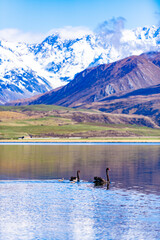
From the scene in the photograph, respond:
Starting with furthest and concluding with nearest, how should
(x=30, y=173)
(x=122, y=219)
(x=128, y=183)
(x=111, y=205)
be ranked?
(x=30, y=173)
(x=128, y=183)
(x=111, y=205)
(x=122, y=219)

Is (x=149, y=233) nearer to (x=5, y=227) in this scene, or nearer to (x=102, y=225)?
(x=102, y=225)

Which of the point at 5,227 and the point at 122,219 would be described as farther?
the point at 122,219

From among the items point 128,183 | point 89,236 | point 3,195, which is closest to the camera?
point 89,236

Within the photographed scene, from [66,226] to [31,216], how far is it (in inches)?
202

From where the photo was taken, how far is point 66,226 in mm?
40906

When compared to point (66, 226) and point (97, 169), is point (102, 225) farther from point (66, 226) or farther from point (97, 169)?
point (97, 169)

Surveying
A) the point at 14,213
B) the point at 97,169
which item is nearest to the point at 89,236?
the point at 14,213

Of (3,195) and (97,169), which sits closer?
(3,195)

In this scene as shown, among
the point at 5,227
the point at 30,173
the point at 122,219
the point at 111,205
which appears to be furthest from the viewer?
the point at 30,173

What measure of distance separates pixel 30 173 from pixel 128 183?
21.5 meters

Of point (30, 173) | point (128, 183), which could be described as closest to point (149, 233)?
point (128, 183)

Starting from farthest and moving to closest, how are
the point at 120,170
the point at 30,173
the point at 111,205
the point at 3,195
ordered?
1. the point at 120,170
2. the point at 30,173
3. the point at 3,195
4. the point at 111,205

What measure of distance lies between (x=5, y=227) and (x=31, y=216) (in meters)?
4.65

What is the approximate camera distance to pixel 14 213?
A: 45.9m
